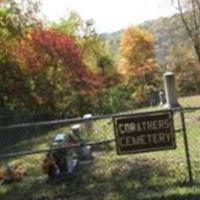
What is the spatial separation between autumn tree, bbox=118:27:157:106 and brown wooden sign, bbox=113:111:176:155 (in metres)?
47.2

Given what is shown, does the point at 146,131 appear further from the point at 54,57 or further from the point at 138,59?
the point at 138,59

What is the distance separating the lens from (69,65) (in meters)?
31.9

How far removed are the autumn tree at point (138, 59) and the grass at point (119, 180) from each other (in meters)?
A: 44.8

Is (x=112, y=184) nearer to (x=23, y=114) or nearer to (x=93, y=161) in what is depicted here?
(x=93, y=161)

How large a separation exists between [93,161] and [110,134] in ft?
13.9

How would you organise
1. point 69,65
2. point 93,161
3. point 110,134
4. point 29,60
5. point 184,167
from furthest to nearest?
point 69,65 → point 29,60 → point 110,134 → point 93,161 → point 184,167

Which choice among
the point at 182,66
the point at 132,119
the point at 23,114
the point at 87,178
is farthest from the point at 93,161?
the point at 182,66

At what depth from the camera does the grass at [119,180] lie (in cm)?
1058

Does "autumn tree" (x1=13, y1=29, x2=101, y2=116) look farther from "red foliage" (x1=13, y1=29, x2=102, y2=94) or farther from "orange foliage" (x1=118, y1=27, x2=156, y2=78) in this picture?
"orange foliage" (x1=118, y1=27, x2=156, y2=78)

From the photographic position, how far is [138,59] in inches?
2675

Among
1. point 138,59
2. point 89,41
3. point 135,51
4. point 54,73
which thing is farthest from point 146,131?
point 135,51

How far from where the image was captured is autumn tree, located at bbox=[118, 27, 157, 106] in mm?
62134

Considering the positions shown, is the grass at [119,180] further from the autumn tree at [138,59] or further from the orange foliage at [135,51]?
the orange foliage at [135,51]

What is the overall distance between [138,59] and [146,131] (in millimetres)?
57232
